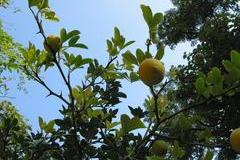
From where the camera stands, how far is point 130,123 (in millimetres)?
1498

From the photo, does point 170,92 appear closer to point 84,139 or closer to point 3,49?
point 3,49

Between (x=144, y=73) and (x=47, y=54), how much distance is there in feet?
1.54

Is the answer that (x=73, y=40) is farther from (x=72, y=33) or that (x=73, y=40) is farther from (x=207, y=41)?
(x=207, y=41)

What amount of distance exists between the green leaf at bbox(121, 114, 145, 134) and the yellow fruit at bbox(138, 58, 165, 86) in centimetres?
23

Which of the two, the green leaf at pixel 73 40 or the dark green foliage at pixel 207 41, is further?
the dark green foliage at pixel 207 41

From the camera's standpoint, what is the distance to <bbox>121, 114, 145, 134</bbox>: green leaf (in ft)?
4.82

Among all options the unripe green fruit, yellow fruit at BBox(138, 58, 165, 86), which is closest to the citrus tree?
yellow fruit at BBox(138, 58, 165, 86)

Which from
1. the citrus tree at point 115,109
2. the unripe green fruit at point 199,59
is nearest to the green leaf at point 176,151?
the citrus tree at point 115,109

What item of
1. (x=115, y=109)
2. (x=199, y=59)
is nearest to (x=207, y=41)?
(x=199, y=59)

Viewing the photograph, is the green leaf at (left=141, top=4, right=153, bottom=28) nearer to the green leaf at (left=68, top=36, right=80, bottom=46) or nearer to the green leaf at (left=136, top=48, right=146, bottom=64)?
the green leaf at (left=136, top=48, right=146, bottom=64)

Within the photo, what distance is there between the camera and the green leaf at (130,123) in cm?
147

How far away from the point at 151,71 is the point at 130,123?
0.32 meters

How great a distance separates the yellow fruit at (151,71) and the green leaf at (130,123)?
0.23 m

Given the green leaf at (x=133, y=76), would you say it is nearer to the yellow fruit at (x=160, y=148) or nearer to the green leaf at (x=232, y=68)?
the yellow fruit at (x=160, y=148)
